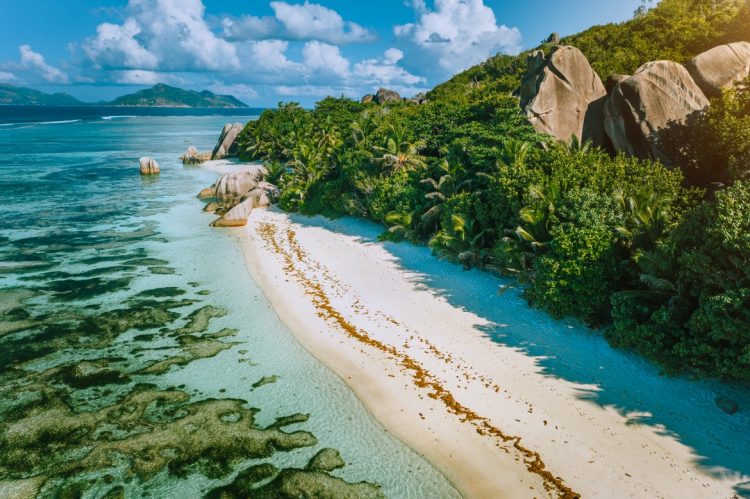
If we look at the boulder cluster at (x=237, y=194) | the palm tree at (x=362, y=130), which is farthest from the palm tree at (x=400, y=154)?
the boulder cluster at (x=237, y=194)

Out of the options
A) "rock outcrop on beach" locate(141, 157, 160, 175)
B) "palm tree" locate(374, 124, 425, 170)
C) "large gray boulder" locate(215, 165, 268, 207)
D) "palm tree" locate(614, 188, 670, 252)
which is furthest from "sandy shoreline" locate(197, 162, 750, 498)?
"rock outcrop on beach" locate(141, 157, 160, 175)

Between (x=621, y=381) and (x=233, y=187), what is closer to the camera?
(x=621, y=381)

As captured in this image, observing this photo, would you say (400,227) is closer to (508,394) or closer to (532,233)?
(532,233)

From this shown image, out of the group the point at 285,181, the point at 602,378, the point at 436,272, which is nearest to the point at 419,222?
the point at 436,272

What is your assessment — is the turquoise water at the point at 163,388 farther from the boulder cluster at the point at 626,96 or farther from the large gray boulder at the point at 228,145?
the large gray boulder at the point at 228,145

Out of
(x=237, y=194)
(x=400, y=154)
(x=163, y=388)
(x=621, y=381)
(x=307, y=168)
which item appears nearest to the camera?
(x=621, y=381)

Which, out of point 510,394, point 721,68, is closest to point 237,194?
point 510,394

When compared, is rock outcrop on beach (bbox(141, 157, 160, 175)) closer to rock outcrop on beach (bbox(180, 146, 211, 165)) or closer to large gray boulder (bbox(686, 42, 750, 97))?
rock outcrop on beach (bbox(180, 146, 211, 165))

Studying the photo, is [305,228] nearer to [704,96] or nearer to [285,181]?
[285,181]
